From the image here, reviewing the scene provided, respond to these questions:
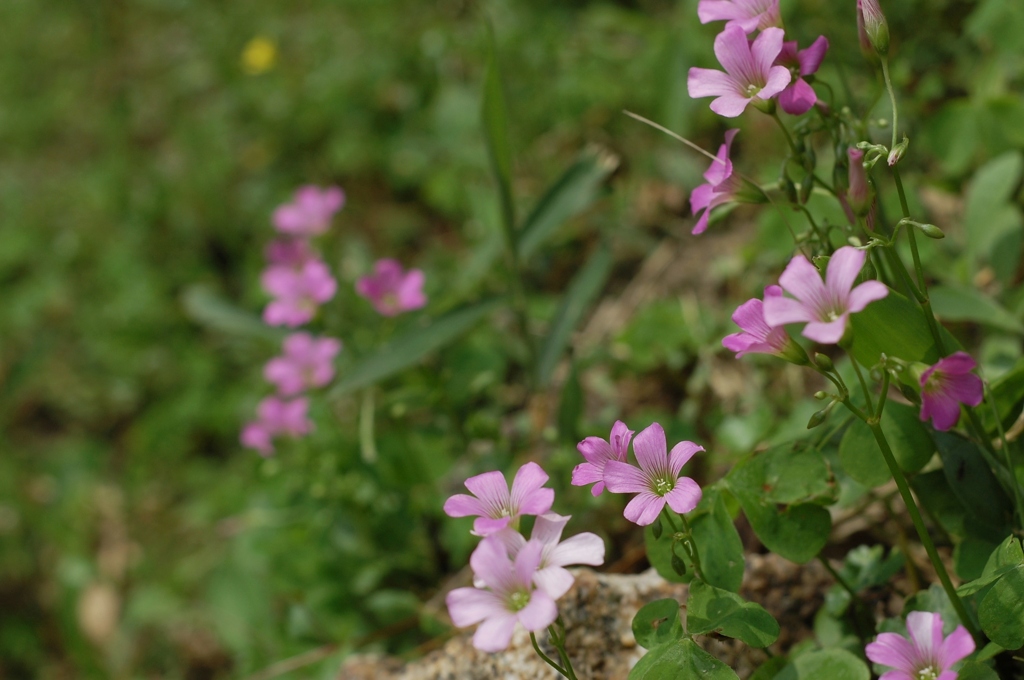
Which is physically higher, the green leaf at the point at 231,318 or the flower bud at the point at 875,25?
the flower bud at the point at 875,25

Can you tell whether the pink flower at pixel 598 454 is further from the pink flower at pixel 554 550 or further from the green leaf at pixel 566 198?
the green leaf at pixel 566 198

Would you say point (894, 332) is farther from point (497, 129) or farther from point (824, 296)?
point (497, 129)

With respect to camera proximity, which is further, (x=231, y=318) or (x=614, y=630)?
(x=231, y=318)

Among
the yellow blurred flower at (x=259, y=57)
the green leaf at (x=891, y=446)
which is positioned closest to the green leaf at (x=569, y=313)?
the green leaf at (x=891, y=446)

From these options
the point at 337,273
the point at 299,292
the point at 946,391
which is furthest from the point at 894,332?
the point at 337,273

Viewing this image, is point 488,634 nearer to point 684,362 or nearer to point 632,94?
point 684,362

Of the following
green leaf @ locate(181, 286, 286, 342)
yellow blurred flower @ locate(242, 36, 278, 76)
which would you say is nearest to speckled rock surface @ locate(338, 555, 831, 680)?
green leaf @ locate(181, 286, 286, 342)
